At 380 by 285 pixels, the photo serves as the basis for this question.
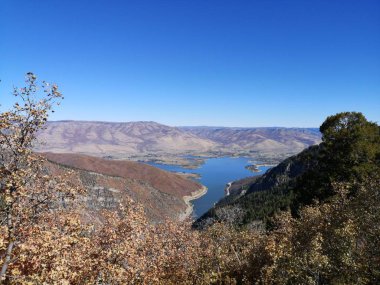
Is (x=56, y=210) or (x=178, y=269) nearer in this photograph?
(x=56, y=210)

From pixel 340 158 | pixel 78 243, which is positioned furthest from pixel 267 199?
pixel 78 243

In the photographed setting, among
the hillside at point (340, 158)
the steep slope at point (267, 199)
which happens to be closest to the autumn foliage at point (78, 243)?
the hillside at point (340, 158)

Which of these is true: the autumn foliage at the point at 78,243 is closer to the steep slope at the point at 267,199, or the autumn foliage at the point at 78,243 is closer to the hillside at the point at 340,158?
the hillside at the point at 340,158

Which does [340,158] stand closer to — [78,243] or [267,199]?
[78,243]

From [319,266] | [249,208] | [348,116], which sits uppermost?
[348,116]

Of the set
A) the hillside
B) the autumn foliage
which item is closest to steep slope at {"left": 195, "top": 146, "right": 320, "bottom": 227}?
the hillside

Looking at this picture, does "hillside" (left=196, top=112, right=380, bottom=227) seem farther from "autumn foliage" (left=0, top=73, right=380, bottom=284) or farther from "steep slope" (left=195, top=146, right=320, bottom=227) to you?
"autumn foliage" (left=0, top=73, right=380, bottom=284)

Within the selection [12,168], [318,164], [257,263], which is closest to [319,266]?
[257,263]

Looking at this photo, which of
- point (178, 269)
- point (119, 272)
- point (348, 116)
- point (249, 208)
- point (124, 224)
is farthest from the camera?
point (249, 208)

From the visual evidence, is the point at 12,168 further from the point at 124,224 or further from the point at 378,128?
the point at 378,128

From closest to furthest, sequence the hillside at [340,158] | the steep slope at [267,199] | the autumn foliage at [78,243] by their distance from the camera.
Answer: the autumn foliage at [78,243] < the hillside at [340,158] < the steep slope at [267,199]

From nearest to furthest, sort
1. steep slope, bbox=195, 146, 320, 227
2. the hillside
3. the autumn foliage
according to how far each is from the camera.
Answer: the autumn foliage < the hillside < steep slope, bbox=195, 146, 320, 227
